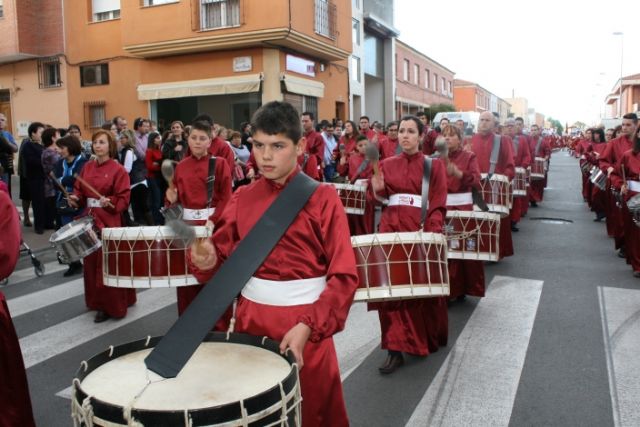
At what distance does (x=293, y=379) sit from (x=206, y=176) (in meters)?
4.03

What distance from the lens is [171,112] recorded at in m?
21.6

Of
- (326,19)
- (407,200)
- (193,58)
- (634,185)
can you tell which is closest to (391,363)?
A: (407,200)

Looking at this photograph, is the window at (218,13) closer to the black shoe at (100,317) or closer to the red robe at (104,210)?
the red robe at (104,210)

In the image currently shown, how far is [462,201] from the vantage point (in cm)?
641

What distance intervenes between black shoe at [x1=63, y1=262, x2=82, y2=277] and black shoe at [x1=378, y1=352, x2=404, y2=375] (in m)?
5.23

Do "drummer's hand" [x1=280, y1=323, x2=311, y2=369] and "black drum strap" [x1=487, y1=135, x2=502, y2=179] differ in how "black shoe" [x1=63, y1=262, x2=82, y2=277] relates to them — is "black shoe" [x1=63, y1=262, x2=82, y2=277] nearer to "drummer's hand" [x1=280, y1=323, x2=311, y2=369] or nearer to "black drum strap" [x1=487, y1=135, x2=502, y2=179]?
"black drum strap" [x1=487, y1=135, x2=502, y2=179]

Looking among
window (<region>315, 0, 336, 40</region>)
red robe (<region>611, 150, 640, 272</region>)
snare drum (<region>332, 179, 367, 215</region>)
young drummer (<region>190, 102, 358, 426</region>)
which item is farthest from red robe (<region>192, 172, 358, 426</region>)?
window (<region>315, 0, 336, 40</region>)

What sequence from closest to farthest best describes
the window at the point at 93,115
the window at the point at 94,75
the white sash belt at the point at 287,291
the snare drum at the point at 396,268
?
the white sash belt at the point at 287,291
the snare drum at the point at 396,268
the window at the point at 94,75
the window at the point at 93,115

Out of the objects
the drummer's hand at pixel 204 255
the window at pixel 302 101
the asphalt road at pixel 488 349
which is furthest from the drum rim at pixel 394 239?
the window at pixel 302 101

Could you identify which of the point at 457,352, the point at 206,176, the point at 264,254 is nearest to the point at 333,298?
the point at 264,254

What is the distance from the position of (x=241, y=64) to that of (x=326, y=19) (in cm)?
399

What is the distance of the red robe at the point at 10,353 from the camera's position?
3246mm

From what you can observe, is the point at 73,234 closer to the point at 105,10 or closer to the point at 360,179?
the point at 360,179

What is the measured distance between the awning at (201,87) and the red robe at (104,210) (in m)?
12.8
